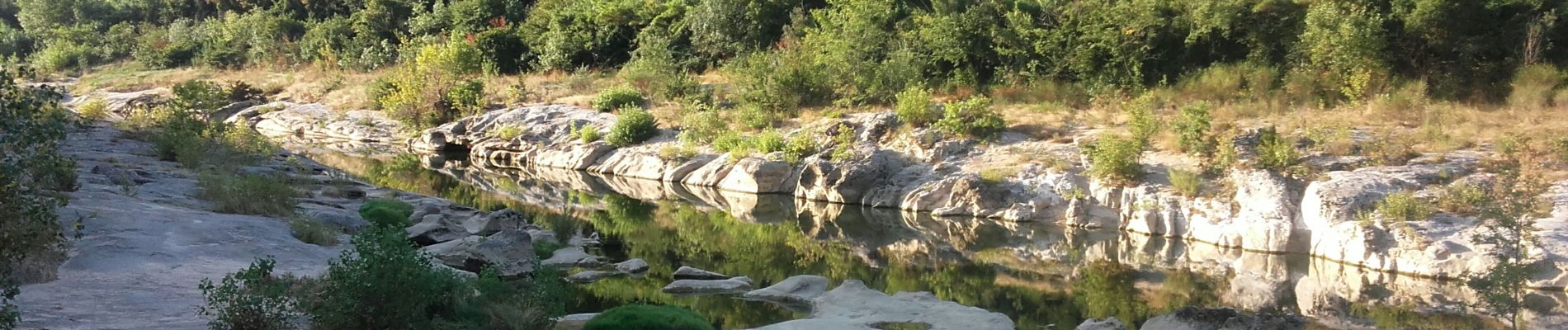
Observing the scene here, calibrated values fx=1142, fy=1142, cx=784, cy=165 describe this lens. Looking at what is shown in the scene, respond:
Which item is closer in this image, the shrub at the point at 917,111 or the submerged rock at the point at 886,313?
the submerged rock at the point at 886,313

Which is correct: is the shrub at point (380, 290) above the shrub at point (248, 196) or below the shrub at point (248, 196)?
above

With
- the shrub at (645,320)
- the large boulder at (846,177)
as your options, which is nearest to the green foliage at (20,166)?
the shrub at (645,320)

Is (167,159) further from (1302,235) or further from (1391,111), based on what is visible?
(1391,111)

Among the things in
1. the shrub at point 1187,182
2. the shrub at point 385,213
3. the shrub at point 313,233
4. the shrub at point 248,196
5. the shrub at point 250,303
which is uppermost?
the shrub at point 250,303

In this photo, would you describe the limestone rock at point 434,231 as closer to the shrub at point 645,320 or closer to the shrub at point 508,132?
the shrub at point 645,320

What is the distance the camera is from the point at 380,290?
25.1 feet

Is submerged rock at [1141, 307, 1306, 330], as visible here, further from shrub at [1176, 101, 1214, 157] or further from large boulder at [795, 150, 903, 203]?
large boulder at [795, 150, 903, 203]

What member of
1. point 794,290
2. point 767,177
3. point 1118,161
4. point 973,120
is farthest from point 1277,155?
point 767,177

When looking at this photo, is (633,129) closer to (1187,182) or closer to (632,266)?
(632,266)

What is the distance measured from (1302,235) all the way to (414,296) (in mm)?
13020

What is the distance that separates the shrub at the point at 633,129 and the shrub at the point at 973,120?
8.01m

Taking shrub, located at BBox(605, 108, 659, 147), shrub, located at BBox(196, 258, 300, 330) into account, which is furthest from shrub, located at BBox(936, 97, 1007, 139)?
shrub, located at BBox(196, 258, 300, 330)

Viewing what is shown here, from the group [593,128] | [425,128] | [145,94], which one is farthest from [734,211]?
[145,94]

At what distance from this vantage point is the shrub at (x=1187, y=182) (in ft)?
59.7
